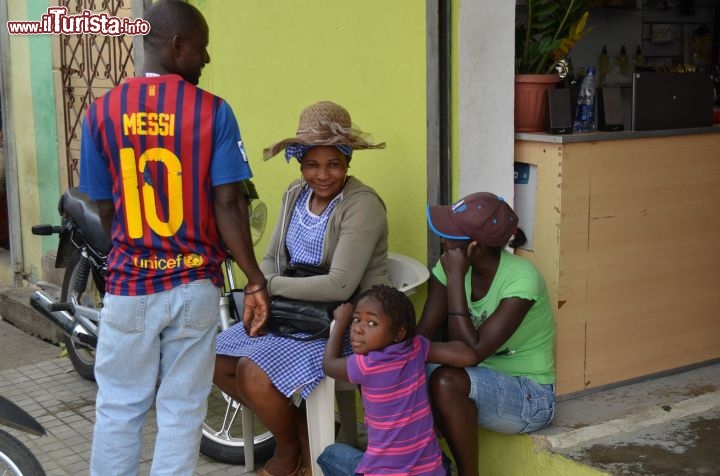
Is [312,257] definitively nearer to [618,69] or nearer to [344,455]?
[344,455]

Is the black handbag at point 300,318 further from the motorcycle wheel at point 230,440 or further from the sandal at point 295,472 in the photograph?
the motorcycle wheel at point 230,440

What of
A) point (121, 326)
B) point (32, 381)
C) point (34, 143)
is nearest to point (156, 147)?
point (121, 326)

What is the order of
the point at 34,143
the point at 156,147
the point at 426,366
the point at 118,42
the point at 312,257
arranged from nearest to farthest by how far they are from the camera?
the point at 156,147 → the point at 426,366 → the point at 312,257 → the point at 118,42 → the point at 34,143

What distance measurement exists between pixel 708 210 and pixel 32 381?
3714mm

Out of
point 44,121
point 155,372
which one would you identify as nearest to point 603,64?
point 44,121

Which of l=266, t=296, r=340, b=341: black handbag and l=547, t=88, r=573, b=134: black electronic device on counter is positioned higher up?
l=547, t=88, r=573, b=134: black electronic device on counter

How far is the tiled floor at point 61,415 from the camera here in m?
4.28

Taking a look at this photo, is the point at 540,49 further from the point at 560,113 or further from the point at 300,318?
the point at 300,318

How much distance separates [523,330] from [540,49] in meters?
1.14

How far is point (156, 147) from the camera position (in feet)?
9.71

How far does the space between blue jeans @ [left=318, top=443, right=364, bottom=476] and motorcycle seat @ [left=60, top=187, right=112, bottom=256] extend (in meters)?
1.84

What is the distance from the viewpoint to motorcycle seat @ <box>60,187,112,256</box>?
16.0ft

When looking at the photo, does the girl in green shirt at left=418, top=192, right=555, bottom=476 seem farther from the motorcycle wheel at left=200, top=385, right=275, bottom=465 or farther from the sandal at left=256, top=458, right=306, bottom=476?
the motorcycle wheel at left=200, top=385, right=275, bottom=465

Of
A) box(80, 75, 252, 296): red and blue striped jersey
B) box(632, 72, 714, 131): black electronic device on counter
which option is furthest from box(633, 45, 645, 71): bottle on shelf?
box(80, 75, 252, 296): red and blue striped jersey
